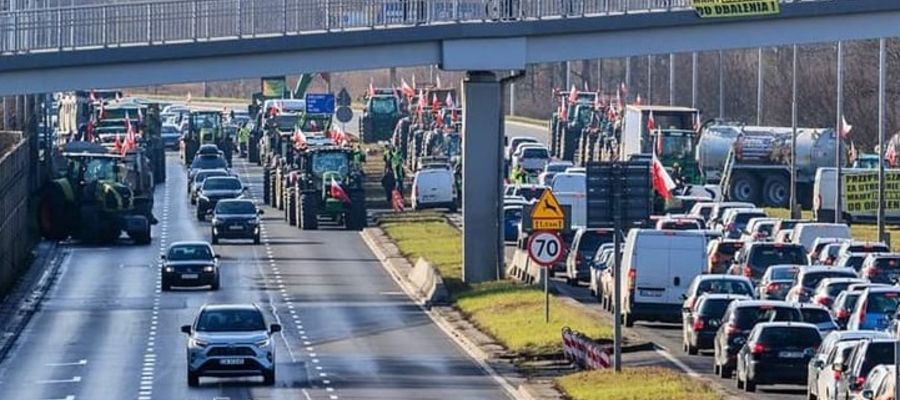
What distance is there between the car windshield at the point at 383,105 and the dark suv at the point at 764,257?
70.5 m

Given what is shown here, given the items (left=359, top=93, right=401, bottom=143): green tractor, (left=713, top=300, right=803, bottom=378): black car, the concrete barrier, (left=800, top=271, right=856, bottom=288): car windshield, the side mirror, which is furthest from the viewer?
(left=359, top=93, right=401, bottom=143): green tractor

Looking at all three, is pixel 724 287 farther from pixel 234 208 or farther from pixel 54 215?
pixel 54 215

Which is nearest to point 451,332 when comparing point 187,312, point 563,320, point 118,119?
point 563,320

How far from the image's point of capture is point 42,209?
7850 cm

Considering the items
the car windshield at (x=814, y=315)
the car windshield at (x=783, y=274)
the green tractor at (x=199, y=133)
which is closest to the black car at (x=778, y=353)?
the car windshield at (x=814, y=315)

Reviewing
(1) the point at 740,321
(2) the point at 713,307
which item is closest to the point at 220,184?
(2) the point at 713,307

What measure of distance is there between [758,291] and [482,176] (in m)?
9.40

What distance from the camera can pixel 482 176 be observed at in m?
60.9

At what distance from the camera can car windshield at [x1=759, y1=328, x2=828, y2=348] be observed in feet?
129

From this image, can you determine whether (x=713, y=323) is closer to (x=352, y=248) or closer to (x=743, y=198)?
(x=352, y=248)

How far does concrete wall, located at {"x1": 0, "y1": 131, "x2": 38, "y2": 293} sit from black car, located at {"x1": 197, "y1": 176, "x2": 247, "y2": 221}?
11148 millimetres

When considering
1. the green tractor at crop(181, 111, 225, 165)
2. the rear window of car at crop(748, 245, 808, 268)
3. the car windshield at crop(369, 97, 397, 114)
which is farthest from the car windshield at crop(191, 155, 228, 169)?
the rear window of car at crop(748, 245, 808, 268)

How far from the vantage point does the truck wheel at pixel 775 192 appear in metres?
92.2

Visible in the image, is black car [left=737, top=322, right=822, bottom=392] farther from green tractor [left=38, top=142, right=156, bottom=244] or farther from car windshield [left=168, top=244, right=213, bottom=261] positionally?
green tractor [left=38, top=142, right=156, bottom=244]
